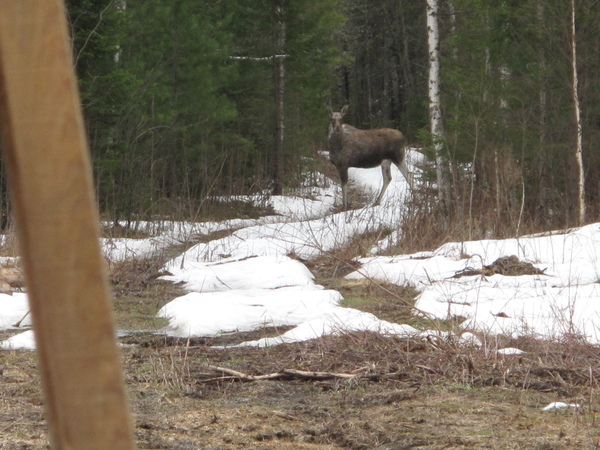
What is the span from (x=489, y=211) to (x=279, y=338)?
575 centimetres

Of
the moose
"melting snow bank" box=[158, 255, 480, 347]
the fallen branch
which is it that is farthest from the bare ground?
the moose

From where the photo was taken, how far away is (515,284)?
251 inches

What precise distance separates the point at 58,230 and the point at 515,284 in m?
6.05

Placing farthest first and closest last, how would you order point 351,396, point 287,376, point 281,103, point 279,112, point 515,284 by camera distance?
point 281,103 < point 279,112 < point 515,284 < point 287,376 < point 351,396

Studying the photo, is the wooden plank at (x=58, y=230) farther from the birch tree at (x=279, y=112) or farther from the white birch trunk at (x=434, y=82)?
the birch tree at (x=279, y=112)

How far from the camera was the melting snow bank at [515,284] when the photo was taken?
456cm

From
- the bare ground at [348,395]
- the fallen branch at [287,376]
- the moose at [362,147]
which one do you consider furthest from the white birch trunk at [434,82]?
the fallen branch at [287,376]

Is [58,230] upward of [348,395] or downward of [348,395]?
upward

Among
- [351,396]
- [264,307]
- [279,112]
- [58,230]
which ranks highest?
[279,112]

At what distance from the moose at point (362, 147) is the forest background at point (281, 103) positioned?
5.41ft

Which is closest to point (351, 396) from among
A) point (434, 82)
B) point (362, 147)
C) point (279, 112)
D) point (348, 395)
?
point (348, 395)

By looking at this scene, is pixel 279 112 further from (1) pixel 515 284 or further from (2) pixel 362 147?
(1) pixel 515 284

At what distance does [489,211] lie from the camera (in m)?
9.81

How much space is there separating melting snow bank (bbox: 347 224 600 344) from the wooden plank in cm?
353
